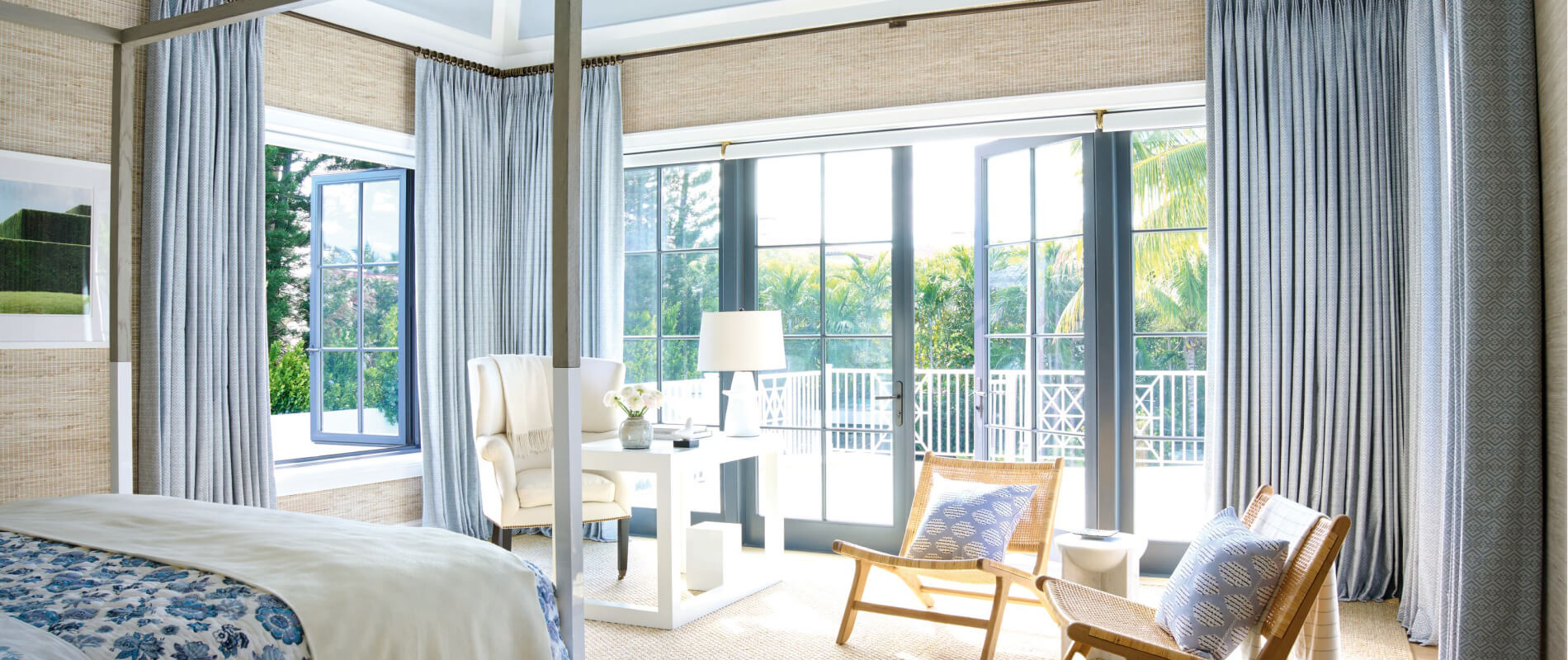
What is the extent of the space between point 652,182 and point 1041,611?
2.85 m

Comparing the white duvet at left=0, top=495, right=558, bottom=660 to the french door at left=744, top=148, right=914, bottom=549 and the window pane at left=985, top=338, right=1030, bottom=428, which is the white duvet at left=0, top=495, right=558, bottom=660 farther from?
the window pane at left=985, top=338, right=1030, bottom=428

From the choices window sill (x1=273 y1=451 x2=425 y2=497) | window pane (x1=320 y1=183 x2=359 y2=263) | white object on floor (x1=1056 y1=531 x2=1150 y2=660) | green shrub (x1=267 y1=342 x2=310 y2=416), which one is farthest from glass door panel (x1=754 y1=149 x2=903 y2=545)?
green shrub (x1=267 y1=342 x2=310 y2=416)

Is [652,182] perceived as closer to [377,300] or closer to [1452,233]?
[377,300]

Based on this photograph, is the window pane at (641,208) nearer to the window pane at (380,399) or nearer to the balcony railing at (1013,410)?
the balcony railing at (1013,410)

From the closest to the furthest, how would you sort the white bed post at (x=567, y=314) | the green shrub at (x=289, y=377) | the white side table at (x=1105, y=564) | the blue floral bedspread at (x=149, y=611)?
1. the blue floral bedspread at (x=149, y=611)
2. the white bed post at (x=567, y=314)
3. the white side table at (x=1105, y=564)
4. the green shrub at (x=289, y=377)

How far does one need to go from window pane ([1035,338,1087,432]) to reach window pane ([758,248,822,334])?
1.11 m

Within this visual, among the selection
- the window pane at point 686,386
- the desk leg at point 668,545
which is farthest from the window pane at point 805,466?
the desk leg at point 668,545

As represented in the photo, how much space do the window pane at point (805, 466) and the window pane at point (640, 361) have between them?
2.39ft

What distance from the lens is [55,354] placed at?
336 centimetres

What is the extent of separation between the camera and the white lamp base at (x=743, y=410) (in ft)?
13.4

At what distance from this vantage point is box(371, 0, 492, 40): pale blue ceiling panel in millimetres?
4602

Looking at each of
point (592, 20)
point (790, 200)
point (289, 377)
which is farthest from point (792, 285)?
point (289, 377)

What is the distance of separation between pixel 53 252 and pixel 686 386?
8.81 ft

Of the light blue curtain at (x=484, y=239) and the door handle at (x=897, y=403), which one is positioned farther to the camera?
the light blue curtain at (x=484, y=239)
